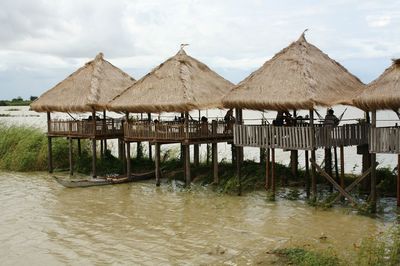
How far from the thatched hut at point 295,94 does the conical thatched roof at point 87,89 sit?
770 cm

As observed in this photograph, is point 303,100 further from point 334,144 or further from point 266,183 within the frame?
point 266,183

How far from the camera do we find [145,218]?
15828mm

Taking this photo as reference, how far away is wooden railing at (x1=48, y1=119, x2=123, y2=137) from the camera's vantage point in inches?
909

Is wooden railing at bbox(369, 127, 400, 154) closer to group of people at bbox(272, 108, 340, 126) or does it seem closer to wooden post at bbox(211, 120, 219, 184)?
group of people at bbox(272, 108, 340, 126)

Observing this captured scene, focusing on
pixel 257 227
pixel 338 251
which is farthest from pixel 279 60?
pixel 338 251

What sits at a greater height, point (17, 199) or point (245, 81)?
point (245, 81)

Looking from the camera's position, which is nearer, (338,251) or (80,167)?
(338,251)

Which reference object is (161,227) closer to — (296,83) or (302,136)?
(302,136)

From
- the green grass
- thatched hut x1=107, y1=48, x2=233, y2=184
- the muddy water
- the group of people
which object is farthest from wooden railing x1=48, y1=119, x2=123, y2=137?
the green grass

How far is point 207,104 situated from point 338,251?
9.85 m

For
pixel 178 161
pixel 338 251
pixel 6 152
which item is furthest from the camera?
pixel 6 152

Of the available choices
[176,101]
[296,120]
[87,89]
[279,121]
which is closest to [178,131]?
[176,101]

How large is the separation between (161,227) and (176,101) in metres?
6.51

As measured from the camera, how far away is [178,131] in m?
19.9
